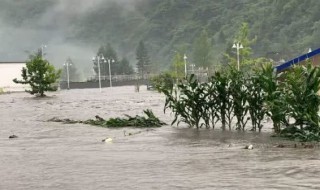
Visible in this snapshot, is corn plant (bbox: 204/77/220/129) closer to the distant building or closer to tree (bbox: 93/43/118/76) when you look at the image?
the distant building

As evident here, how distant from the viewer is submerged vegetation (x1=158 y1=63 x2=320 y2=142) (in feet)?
35.7

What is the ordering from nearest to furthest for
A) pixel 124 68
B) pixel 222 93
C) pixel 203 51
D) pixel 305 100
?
pixel 305 100 → pixel 222 93 → pixel 203 51 → pixel 124 68

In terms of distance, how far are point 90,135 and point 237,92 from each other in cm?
397

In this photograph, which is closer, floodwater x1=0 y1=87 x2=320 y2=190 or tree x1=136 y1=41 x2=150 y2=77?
floodwater x1=0 y1=87 x2=320 y2=190

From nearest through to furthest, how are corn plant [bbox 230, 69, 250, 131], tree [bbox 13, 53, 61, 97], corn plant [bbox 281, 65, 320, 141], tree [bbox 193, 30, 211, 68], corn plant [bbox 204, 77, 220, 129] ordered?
1. corn plant [bbox 281, 65, 320, 141]
2. corn plant [bbox 230, 69, 250, 131]
3. corn plant [bbox 204, 77, 220, 129]
4. tree [bbox 13, 53, 61, 97]
5. tree [bbox 193, 30, 211, 68]

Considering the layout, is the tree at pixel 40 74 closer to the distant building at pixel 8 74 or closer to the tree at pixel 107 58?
the distant building at pixel 8 74

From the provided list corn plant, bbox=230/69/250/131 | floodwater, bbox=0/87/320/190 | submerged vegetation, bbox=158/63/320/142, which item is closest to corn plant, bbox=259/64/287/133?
submerged vegetation, bbox=158/63/320/142

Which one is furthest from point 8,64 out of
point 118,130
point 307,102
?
point 307,102

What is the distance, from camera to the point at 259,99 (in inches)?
489

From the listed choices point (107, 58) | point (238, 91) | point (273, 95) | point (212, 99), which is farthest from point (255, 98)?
point (107, 58)

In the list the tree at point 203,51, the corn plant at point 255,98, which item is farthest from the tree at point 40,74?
the tree at point 203,51

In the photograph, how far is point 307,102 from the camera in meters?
10.9

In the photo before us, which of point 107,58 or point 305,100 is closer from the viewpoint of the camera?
point 305,100

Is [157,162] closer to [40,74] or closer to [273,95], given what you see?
[273,95]
